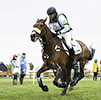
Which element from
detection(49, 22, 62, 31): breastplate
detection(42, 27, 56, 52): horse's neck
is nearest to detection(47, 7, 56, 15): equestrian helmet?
detection(49, 22, 62, 31): breastplate

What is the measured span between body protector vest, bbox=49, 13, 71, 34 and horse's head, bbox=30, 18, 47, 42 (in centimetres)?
59

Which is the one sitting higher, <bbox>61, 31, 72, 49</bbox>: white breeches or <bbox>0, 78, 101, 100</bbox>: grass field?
<bbox>61, 31, 72, 49</bbox>: white breeches

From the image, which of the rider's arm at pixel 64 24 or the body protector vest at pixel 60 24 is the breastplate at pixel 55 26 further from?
the rider's arm at pixel 64 24

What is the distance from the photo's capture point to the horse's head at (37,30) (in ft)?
21.8

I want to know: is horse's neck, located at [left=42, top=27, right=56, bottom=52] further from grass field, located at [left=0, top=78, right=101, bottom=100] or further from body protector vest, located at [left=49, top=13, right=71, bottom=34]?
grass field, located at [left=0, top=78, right=101, bottom=100]

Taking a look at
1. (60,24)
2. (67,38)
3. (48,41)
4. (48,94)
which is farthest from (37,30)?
(48,94)

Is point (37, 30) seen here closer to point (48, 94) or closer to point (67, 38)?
point (67, 38)

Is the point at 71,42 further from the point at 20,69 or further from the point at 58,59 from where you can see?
the point at 20,69

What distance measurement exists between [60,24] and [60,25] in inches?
1.4

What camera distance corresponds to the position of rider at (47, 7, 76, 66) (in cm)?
750

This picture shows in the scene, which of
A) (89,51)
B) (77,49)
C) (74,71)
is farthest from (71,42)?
(74,71)

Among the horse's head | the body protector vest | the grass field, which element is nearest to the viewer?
the horse's head

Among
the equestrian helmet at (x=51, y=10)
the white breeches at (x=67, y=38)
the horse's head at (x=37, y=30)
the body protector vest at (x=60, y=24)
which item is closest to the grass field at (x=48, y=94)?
the white breeches at (x=67, y=38)

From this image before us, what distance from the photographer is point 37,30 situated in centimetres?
678
